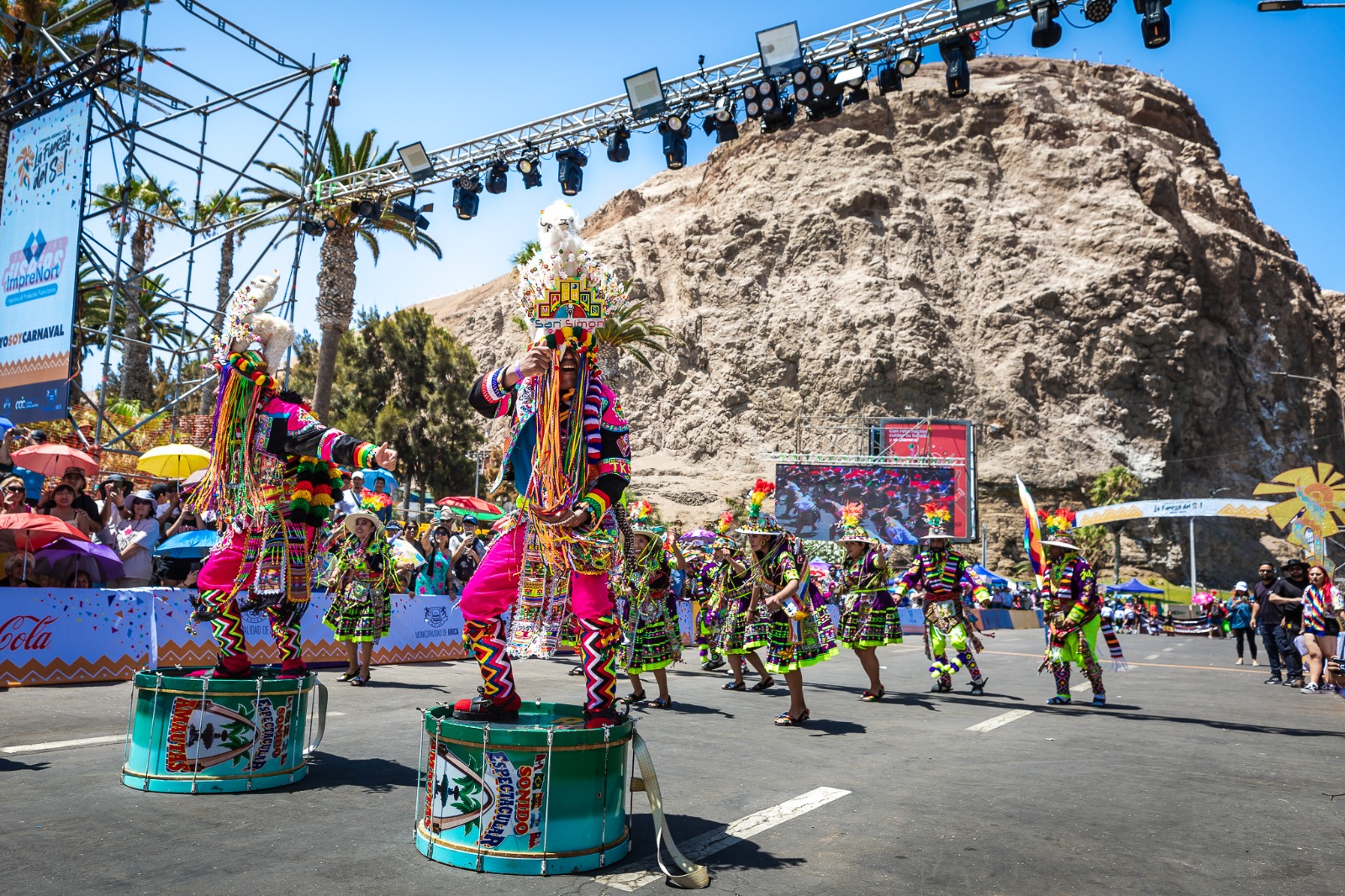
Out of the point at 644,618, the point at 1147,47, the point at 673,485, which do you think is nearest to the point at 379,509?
the point at 644,618

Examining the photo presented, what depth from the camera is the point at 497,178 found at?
1767cm

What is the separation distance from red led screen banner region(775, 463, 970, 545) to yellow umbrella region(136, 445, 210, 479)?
83.2 ft

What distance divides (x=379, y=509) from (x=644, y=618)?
3574 millimetres

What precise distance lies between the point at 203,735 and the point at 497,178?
1438 centimetres

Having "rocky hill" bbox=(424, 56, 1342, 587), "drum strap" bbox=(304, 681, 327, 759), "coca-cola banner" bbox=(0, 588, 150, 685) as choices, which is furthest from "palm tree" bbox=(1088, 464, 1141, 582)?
"drum strap" bbox=(304, 681, 327, 759)

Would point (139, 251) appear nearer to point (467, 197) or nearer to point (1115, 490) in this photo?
point (467, 197)

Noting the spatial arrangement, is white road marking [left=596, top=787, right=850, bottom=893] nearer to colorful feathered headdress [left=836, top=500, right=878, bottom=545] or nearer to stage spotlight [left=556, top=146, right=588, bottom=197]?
colorful feathered headdress [left=836, top=500, right=878, bottom=545]

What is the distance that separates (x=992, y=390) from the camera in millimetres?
60469

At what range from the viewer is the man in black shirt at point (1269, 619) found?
50.5ft

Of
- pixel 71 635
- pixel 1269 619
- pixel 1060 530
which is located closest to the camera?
pixel 71 635

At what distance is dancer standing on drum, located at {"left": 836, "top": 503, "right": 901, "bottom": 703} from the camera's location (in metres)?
10.8

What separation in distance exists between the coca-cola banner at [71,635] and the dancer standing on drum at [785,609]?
20.8 ft

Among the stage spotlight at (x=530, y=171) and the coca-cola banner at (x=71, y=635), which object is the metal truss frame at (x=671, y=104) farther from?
the coca-cola banner at (x=71, y=635)

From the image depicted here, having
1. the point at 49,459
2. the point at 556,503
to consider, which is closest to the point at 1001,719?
the point at 556,503
